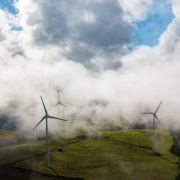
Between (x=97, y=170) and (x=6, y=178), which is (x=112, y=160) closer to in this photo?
(x=97, y=170)

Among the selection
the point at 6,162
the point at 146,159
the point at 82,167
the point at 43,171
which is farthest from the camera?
the point at 146,159

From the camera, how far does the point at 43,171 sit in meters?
160

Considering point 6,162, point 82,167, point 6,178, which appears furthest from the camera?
point 6,162

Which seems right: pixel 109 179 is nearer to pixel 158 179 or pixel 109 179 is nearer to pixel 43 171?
pixel 158 179

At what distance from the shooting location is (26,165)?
6860 inches

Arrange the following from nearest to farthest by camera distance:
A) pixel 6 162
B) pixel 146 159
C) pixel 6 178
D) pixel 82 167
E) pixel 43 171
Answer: pixel 6 178, pixel 43 171, pixel 82 167, pixel 6 162, pixel 146 159

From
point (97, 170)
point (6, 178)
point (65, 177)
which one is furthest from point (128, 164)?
point (6, 178)

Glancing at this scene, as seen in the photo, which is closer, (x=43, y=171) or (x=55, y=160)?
(x=43, y=171)

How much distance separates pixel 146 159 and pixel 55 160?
254 ft

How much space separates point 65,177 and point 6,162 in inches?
2449

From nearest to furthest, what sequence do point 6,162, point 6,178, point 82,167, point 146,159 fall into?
point 6,178, point 82,167, point 6,162, point 146,159

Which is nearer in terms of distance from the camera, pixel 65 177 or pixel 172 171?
pixel 65 177

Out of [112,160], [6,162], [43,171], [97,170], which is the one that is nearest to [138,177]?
[97,170]

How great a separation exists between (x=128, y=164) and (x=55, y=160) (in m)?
59.0
